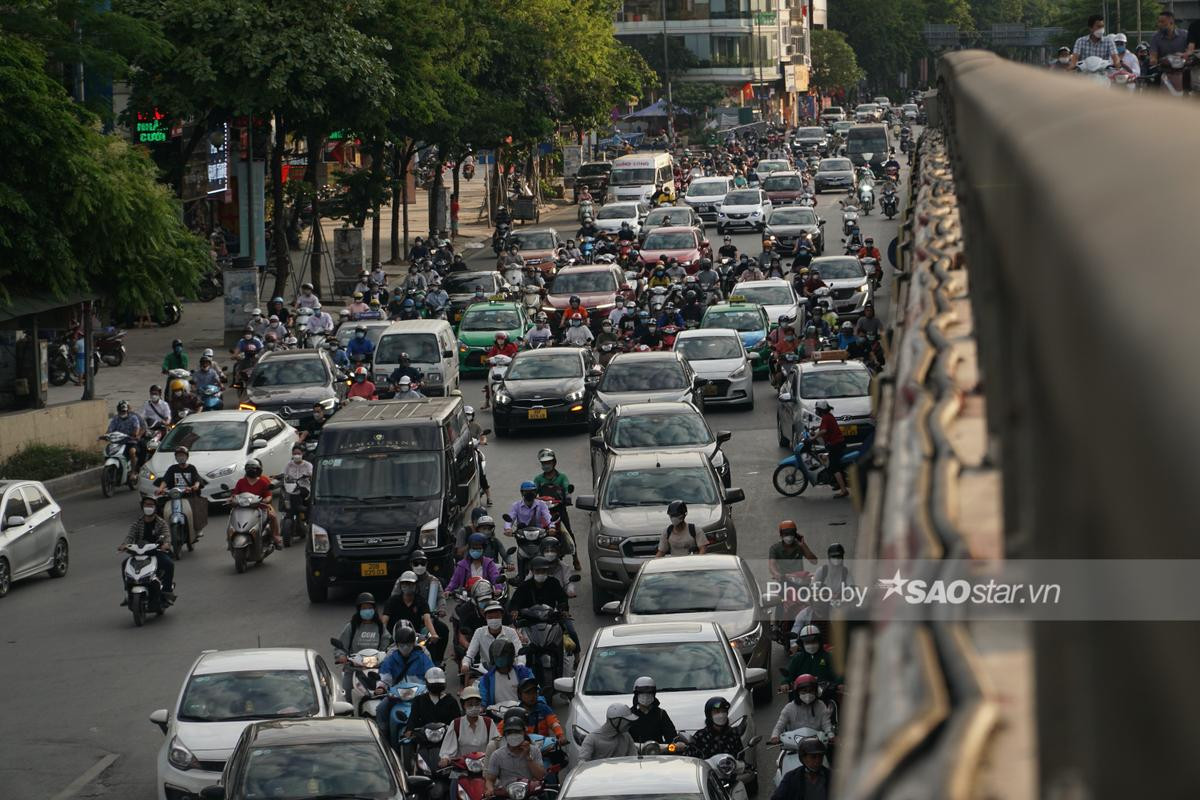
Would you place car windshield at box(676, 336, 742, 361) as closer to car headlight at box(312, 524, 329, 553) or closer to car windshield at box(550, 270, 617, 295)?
car windshield at box(550, 270, 617, 295)

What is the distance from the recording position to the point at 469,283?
4769 cm

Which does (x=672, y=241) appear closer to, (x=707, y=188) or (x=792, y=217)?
(x=792, y=217)

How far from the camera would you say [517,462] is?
3125cm

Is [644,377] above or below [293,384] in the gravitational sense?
above

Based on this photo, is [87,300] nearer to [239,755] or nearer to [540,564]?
[540,564]

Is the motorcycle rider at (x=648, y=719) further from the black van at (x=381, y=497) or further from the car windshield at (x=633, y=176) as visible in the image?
the car windshield at (x=633, y=176)

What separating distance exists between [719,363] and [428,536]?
501 inches

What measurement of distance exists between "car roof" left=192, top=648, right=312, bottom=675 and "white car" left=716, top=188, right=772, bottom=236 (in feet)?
160

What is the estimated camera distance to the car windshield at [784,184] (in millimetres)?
69688

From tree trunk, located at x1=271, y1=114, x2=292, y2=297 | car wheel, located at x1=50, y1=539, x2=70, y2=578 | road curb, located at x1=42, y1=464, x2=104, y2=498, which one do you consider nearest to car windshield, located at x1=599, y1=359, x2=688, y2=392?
road curb, located at x1=42, y1=464, x2=104, y2=498

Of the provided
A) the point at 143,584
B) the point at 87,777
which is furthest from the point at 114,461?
the point at 87,777

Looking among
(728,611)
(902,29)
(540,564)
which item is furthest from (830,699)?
(902,29)

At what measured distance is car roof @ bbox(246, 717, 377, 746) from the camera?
1405cm

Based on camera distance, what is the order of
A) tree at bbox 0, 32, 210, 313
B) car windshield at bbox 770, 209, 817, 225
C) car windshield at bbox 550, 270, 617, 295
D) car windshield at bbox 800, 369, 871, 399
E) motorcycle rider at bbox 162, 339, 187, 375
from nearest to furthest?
car windshield at bbox 800, 369, 871, 399
tree at bbox 0, 32, 210, 313
motorcycle rider at bbox 162, 339, 187, 375
car windshield at bbox 550, 270, 617, 295
car windshield at bbox 770, 209, 817, 225
